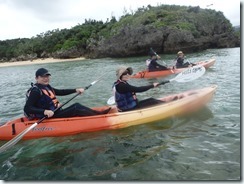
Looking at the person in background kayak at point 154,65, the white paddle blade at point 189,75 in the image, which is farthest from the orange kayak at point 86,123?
the person in background kayak at point 154,65

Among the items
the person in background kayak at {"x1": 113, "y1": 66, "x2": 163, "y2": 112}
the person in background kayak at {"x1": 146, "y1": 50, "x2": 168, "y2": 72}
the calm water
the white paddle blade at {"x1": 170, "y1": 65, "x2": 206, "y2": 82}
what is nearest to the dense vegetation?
the person in background kayak at {"x1": 146, "y1": 50, "x2": 168, "y2": 72}

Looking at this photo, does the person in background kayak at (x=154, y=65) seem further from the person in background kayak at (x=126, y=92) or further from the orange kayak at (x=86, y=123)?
the orange kayak at (x=86, y=123)

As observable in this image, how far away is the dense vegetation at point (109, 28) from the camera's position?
3606cm

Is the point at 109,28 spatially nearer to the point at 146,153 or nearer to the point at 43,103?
the point at 43,103

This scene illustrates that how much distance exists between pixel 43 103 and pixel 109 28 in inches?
1567

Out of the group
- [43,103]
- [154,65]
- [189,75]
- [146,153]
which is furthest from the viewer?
[154,65]

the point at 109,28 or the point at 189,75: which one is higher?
the point at 109,28

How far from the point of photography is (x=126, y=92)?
6156 millimetres

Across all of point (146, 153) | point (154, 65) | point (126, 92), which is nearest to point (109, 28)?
point (154, 65)

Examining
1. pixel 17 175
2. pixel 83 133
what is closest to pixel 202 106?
pixel 83 133

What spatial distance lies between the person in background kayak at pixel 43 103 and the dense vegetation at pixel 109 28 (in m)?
28.9

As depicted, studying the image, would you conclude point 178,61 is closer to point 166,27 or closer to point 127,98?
point 127,98

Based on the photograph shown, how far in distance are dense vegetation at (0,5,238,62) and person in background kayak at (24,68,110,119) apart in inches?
1140

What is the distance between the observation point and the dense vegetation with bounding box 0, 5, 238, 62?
118 feet
